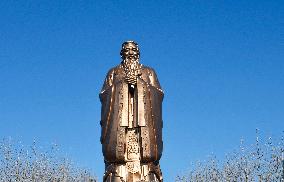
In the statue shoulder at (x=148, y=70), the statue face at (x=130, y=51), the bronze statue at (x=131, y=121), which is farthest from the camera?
the statue shoulder at (x=148, y=70)

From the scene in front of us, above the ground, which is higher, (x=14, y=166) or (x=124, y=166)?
(x=14, y=166)

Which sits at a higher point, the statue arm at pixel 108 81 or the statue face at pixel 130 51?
the statue face at pixel 130 51

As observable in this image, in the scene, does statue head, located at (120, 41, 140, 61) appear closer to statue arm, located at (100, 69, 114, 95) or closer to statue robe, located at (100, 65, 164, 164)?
statue robe, located at (100, 65, 164, 164)

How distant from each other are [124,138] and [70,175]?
89.6ft

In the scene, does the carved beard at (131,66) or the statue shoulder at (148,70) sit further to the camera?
the statue shoulder at (148,70)

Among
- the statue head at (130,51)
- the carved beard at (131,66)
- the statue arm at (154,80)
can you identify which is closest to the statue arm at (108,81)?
the carved beard at (131,66)

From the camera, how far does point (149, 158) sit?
17828mm

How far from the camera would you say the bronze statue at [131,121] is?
17812 millimetres

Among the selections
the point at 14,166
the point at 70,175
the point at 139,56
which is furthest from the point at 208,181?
the point at 139,56

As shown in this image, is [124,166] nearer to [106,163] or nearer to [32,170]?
[106,163]

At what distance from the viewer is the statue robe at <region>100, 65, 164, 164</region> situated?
58.7ft

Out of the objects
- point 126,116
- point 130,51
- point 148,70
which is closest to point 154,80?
point 148,70

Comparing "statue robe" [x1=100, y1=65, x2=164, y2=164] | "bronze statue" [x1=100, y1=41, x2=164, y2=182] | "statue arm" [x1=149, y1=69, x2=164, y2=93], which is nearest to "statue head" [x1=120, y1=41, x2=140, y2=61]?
"bronze statue" [x1=100, y1=41, x2=164, y2=182]

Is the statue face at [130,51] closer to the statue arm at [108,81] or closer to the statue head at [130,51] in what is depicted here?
the statue head at [130,51]
